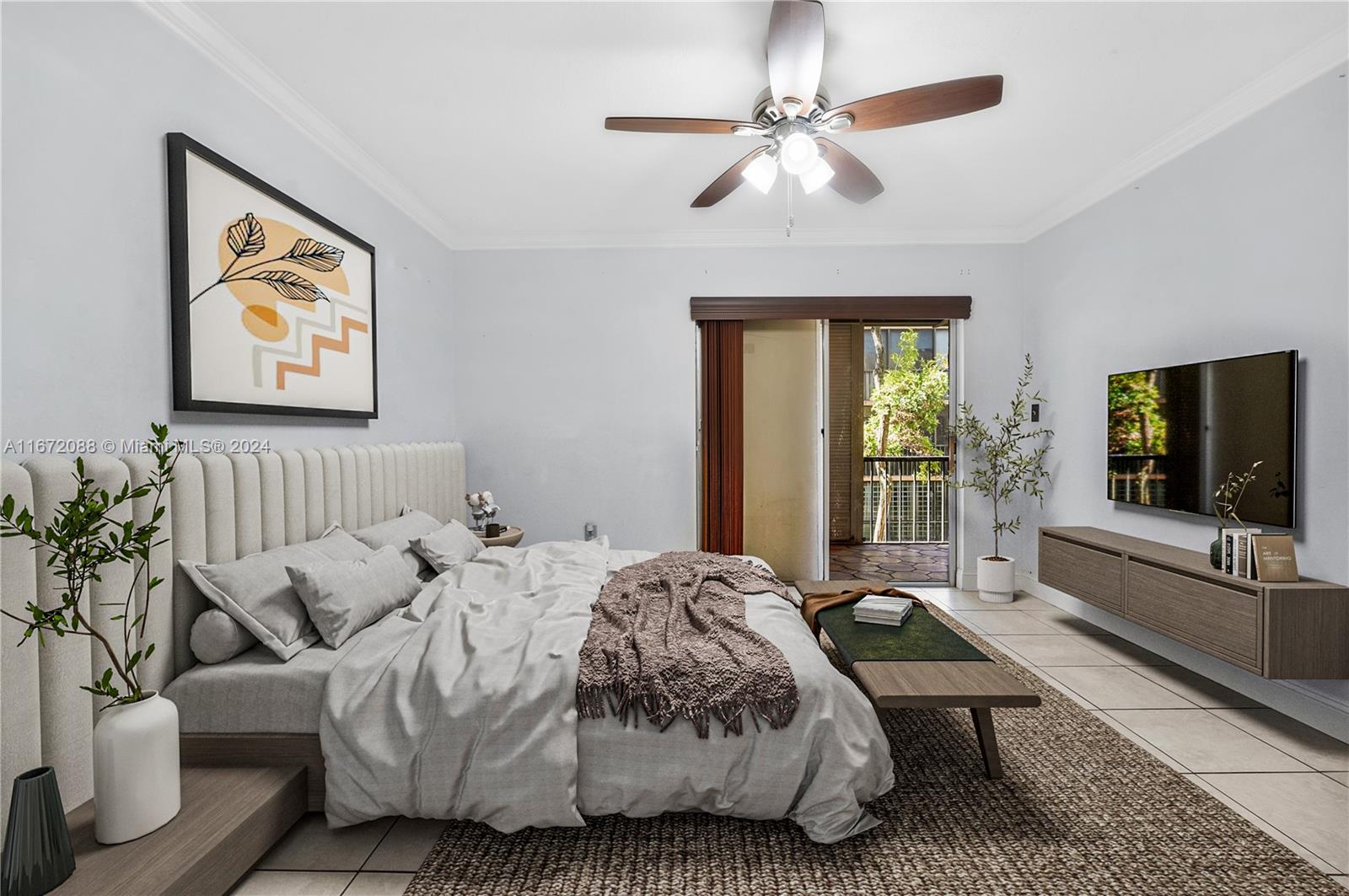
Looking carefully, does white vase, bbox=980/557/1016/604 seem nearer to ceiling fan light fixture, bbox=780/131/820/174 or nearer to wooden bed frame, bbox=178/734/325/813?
ceiling fan light fixture, bbox=780/131/820/174

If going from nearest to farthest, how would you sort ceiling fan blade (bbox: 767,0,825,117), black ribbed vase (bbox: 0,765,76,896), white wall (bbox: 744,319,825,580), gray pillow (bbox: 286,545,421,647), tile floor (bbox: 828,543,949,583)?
black ribbed vase (bbox: 0,765,76,896) → ceiling fan blade (bbox: 767,0,825,117) → gray pillow (bbox: 286,545,421,647) → white wall (bbox: 744,319,825,580) → tile floor (bbox: 828,543,949,583)

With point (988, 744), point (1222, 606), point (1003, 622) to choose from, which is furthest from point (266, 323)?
point (1003, 622)

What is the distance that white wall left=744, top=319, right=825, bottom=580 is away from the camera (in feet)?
16.4

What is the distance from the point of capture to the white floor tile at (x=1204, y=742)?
7.49ft

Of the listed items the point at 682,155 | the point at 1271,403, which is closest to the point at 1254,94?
the point at 1271,403

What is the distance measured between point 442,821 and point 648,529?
117 inches

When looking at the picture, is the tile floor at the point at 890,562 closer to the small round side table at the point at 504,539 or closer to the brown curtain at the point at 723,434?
the brown curtain at the point at 723,434

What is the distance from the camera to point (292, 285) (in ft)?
8.94

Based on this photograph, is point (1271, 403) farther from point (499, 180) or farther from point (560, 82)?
point (499, 180)

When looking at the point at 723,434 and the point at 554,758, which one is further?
the point at 723,434

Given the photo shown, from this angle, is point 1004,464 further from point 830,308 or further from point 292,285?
point 292,285

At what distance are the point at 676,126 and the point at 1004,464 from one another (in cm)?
365

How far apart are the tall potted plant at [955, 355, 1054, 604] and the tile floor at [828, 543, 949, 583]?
57 cm

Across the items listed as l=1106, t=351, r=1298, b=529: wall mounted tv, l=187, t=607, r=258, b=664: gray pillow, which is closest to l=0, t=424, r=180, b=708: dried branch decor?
l=187, t=607, r=258, b=664: gray pillow
